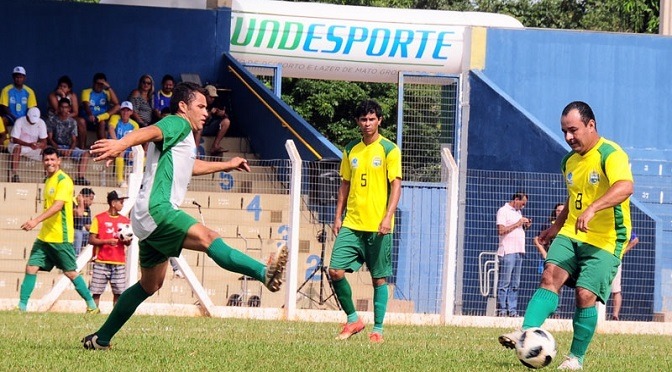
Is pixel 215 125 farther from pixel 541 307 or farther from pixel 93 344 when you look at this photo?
pixel 541 307

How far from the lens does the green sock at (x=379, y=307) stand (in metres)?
12.3

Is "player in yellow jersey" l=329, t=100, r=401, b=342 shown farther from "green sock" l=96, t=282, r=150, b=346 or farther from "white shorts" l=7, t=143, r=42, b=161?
"white shorts" l=7, t=143, r=42, b=161

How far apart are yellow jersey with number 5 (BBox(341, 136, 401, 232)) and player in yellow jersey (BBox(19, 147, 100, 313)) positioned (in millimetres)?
4881

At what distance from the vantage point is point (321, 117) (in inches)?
1593

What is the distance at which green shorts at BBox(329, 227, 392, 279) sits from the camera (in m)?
12.3

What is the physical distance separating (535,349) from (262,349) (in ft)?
7.52

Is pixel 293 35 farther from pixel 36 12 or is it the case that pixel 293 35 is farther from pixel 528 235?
pixel 528 235

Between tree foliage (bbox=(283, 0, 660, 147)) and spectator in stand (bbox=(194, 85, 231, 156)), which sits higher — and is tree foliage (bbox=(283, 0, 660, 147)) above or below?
above

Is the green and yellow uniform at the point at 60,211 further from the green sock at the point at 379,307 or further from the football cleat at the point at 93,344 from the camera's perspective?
the football cleat at the point at 93,344

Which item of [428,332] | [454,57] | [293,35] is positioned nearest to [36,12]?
[293,35]

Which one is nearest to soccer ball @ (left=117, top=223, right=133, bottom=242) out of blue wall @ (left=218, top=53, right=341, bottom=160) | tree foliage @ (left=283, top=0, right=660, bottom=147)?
blue wall @ (left=218, top=53, right=341, bottom=160)

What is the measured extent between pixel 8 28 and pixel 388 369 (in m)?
17.0

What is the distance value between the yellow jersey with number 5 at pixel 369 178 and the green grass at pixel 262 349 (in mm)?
1192

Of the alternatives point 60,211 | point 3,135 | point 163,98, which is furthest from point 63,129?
point 60,211
